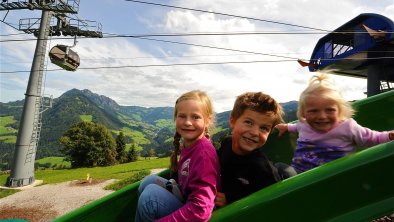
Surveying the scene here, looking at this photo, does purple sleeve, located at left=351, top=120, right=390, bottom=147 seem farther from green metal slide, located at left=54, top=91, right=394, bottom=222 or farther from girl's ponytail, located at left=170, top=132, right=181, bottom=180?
girl's ponytail, located at left=170, top=132, right=181, bottom=180

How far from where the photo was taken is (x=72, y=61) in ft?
55.8

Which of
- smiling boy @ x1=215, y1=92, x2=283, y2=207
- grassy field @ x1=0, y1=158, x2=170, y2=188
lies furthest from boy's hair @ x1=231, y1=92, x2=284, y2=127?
grassy field @ x1=0, y1=158, x2=170, y2=188

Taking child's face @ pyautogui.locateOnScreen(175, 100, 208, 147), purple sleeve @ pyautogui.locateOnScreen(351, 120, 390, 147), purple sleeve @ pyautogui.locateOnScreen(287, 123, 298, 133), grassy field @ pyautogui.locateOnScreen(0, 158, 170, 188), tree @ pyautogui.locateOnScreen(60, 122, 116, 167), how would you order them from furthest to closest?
tree @ pyautogui.locateOnScreen(60, 122, 116, 167), grassy field @ pyautogui.locateOnScreen(0, 158, 170, 188), purple sleeve @ pyautogui.locateOnScreen(287, 123, 298, 133), purple sleeve @ pyautogui.locateOnScreen(351, 120, 390, 147), child's face @ pyautogui.locateOnScreen(175, 100, 208, 147)

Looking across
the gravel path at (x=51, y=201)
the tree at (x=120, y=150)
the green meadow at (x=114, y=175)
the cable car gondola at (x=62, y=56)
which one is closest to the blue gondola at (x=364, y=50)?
the green meadow at (x=114, y=175)

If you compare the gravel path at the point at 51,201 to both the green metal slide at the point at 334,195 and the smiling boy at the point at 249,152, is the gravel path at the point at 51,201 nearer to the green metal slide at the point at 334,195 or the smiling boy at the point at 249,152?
the smiling boy at the point at 249,152

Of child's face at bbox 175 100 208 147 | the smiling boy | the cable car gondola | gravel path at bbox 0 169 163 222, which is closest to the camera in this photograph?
the smiling boy

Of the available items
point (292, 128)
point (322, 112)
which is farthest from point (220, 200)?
point (292, 128)

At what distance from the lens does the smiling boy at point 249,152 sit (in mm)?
1698

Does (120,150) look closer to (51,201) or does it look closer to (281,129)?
(51,201)

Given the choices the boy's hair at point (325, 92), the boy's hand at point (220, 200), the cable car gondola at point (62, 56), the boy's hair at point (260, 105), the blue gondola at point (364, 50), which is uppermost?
the blue gondola at point (364, 50)

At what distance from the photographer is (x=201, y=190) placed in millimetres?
1628

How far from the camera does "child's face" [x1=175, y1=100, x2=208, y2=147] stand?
6.31ft

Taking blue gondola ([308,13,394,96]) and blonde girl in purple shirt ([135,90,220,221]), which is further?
blue gondola ([308,13,394,96])

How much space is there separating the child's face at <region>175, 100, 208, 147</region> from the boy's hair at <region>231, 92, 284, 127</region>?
0.86ft
